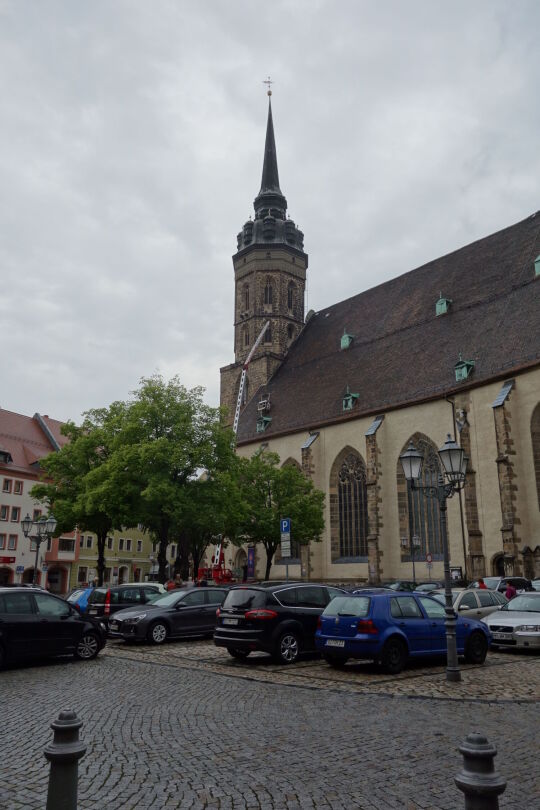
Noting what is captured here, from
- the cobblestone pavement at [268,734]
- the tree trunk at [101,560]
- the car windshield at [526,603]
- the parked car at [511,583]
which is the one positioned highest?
the tree trunk at [101,560]

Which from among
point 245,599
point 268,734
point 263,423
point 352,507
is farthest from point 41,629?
point 263,423

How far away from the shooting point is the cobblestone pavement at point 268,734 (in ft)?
17.3

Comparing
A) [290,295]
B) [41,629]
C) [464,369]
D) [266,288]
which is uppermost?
[266,288]

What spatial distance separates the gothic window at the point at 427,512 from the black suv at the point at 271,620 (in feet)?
67.8

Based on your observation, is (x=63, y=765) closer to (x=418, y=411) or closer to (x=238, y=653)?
(x=238, y=653)

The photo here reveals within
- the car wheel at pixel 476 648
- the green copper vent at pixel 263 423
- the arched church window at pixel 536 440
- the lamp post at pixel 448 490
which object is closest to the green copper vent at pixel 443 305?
the arched church window at pixel 536 440

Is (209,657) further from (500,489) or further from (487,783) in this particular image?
(500,489)

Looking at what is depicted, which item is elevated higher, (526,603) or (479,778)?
(526,603)

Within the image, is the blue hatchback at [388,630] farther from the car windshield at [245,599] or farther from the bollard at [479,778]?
the bollard at [479,778]

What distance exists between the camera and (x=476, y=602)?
17.5 meters

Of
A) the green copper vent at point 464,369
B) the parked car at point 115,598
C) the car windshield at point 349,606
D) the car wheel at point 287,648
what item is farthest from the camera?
the green copper vent at point 464,369

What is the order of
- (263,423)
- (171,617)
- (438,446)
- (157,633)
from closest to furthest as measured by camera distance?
(157,633), (171,617), (438,446), (263,423)

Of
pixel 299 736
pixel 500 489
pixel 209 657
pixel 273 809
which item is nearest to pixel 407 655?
pixel 209 657

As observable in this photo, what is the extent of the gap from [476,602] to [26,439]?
132 feet
